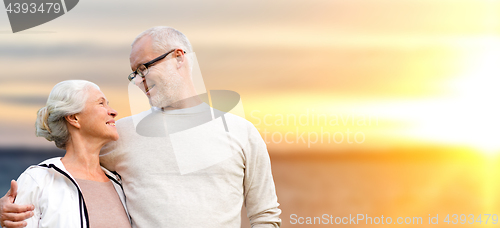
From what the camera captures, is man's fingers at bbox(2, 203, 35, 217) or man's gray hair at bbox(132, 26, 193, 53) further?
man's gray hair at bbox(132, 26, 193, 53)

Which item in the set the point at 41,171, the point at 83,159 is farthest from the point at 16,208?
the point at 83,159

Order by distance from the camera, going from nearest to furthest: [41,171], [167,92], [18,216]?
[18,216] < [41,171] < [167,92]

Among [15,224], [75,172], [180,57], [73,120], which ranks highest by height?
[180,57]

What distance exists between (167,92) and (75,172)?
463 millimetres

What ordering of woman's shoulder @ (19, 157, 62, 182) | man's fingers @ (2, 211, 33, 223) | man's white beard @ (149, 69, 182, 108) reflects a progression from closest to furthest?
man's fingers @ (2, 211, 33, 223)
woman's shoulder @ (19, 157, 62, 182)
man's white beard @ (149, 69, 182, 108)

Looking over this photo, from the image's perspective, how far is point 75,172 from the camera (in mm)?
1592

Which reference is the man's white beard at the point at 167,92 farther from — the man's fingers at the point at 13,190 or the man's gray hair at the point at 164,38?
the man's fingers at the point at 13,190

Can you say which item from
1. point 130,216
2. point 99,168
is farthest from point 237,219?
point 99,168

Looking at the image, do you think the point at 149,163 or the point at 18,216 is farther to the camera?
the point at 149,163

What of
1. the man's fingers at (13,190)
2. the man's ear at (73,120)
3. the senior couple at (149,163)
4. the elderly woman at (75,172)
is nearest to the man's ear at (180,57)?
the senior couple at (149,163)

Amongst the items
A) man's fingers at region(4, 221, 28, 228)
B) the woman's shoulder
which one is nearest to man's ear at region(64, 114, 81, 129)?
the woman's shoulder

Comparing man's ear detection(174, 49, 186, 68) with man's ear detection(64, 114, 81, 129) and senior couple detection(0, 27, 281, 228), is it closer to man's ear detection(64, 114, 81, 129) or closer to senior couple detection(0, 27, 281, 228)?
senior couple detection(0, 27, 281, 228)

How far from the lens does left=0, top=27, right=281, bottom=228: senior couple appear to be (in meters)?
1.51

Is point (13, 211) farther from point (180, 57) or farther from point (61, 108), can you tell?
point (180, 57)
